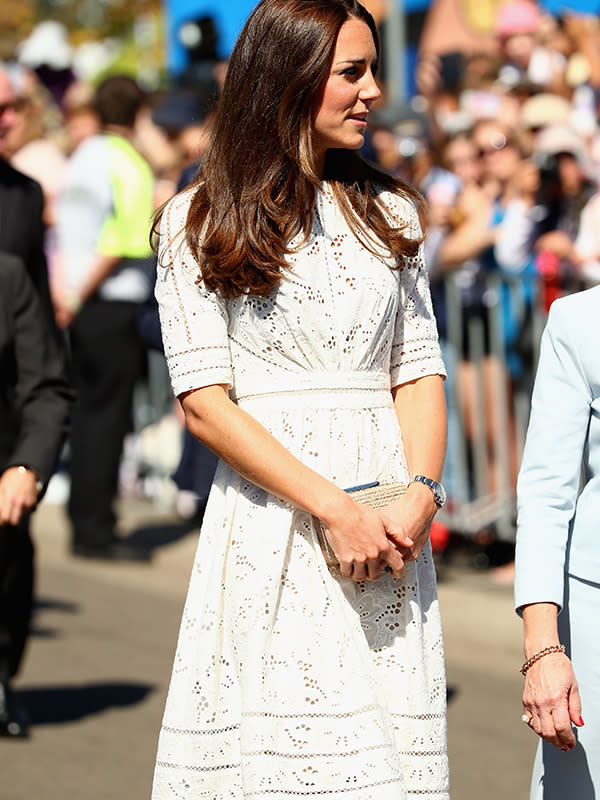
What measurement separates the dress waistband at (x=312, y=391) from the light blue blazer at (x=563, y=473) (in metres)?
0.46

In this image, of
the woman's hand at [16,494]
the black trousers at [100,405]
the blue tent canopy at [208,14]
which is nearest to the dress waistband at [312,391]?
the woman's hand at [16,494]

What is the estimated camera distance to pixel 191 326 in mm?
3271

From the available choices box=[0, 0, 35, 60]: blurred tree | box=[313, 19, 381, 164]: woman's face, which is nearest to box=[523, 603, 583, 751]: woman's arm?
box=[313, 19, 381, 164]: woman's face

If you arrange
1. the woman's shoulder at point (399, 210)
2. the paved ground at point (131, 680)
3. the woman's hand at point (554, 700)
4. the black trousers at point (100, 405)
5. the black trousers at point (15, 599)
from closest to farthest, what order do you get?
the woman's hand at point (554, 700), the woman's shoulder at point (399, 210), the paved ground at point (131, 680), the black trousers at point (15, 599), the black trousers at point (100, 405)

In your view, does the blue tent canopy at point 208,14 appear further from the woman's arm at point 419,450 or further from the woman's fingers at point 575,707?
the woman's fingers at point 575,707

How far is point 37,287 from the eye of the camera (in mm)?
5988

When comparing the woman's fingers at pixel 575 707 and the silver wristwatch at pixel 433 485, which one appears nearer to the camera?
the woman's fingers at pixel 575 707

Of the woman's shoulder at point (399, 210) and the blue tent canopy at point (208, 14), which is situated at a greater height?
the blue tent canopy at point (208, 14)

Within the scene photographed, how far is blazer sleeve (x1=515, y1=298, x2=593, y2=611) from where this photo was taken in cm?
293

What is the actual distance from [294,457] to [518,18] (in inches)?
313

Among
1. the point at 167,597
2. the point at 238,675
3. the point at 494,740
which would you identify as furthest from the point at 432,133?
the point at 238,675

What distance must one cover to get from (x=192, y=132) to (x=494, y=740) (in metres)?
3.60

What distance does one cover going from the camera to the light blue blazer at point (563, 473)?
9.62 feet

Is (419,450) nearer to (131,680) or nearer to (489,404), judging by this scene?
(131,680)
